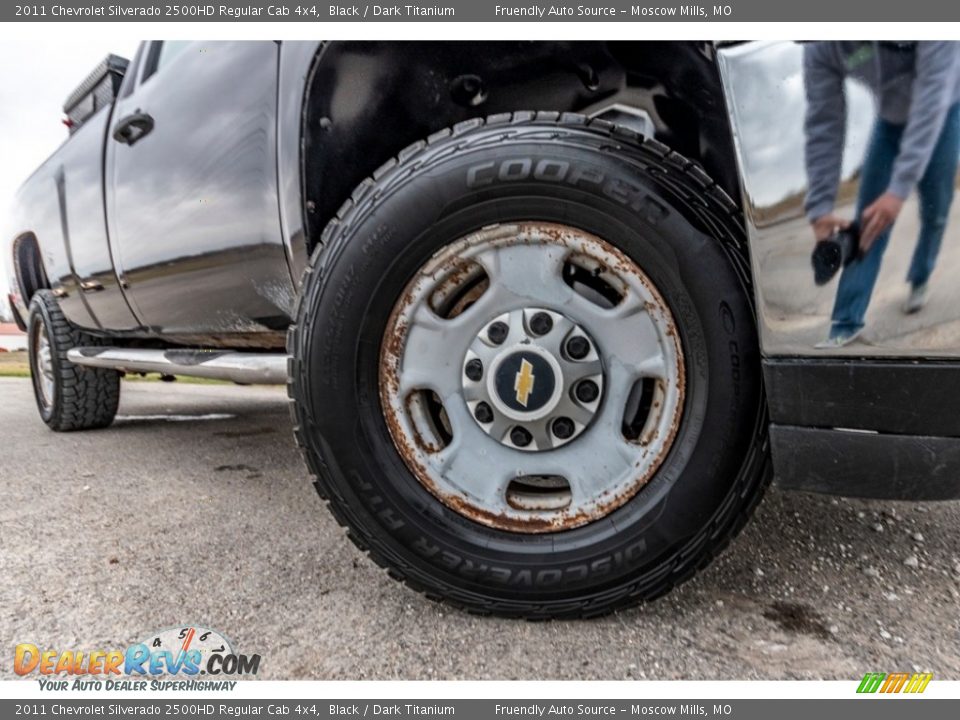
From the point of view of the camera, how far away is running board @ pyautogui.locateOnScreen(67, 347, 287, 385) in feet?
5.23

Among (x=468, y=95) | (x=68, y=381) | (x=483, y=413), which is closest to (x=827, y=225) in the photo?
(x=483, y=413)

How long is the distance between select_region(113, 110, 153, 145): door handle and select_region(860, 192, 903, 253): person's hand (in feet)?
6.94

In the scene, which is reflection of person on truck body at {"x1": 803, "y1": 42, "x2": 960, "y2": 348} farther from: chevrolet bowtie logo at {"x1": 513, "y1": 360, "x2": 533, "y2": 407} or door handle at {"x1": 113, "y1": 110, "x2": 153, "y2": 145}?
door handle at {"x1": 113, "y1": 110, "x2": 153, "y2": 145}

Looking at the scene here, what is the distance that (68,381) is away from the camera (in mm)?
3156

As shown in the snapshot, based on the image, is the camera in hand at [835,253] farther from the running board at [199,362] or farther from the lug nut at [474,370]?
the running board at [199,362]

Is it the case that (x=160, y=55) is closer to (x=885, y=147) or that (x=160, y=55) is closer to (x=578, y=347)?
(x=578, y=347)

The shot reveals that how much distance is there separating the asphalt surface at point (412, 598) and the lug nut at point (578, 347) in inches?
21.0

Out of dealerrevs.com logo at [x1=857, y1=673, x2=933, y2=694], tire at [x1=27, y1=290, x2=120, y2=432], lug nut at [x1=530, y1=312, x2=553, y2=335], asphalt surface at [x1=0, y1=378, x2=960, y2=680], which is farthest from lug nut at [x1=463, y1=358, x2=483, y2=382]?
tire at [x1=27, y1=290, x2=120, y2=432]

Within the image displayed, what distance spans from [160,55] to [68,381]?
6.30 feet

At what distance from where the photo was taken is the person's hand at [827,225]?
0.93m

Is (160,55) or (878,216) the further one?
(160,55)

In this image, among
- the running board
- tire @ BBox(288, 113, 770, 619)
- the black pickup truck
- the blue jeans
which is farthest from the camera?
the running board

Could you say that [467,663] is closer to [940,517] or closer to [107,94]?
[940,517]

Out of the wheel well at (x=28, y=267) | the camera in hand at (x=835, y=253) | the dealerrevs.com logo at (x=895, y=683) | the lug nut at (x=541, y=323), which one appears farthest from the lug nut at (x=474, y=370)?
the wheel well at (x=28, y=267)
